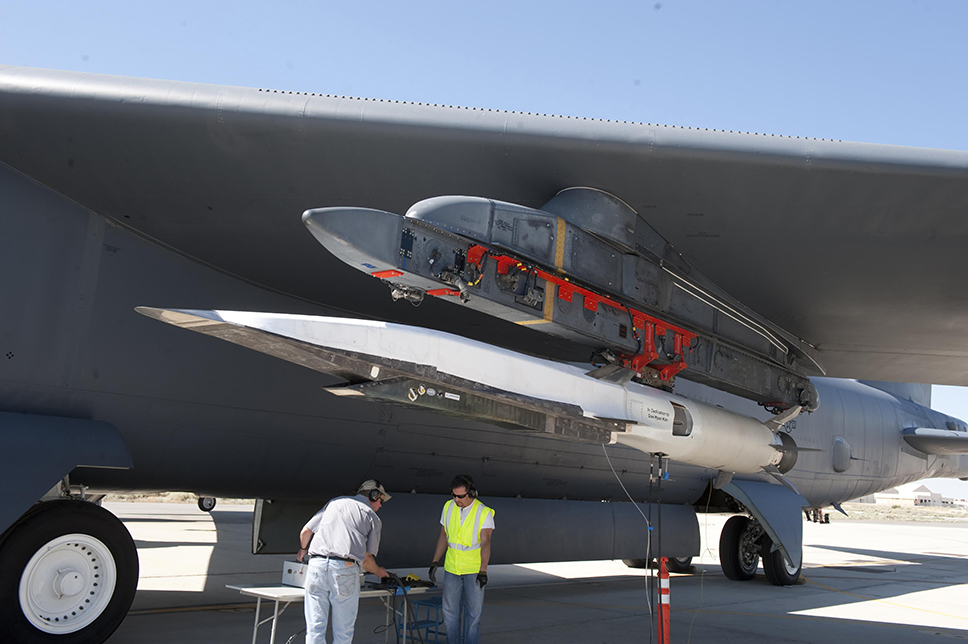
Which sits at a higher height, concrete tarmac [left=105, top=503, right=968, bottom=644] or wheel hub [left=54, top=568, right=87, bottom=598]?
wheel hub [left=54, top=568, right=87, bottom=598]

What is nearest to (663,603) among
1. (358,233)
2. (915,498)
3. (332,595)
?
(332,595)

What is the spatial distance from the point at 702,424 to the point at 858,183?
3210 mm

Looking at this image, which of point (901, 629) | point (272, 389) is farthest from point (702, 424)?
point (272, 389)

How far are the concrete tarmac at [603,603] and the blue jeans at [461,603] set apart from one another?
137 centimetres

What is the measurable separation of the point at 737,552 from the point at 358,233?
12.5 meters

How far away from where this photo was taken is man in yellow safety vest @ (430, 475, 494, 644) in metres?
7.07

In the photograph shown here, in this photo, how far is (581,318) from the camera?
7.39 metres

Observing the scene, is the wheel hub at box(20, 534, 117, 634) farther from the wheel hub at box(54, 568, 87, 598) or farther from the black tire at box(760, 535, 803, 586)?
the black tire at box(760, 535, 803, 586)

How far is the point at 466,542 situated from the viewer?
7.15 meters

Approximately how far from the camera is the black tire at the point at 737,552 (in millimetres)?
15273

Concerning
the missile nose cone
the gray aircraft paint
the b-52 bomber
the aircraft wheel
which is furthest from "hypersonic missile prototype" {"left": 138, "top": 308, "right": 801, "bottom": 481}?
the aircraft wheel

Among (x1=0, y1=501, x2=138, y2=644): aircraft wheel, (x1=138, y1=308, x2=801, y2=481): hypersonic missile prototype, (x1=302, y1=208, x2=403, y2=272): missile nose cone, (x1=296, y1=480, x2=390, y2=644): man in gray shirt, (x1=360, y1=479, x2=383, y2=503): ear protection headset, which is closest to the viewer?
(x1=302, y1=208, x2=403, y2=272): missile nose cone

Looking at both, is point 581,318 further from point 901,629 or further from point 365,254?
point 901,629

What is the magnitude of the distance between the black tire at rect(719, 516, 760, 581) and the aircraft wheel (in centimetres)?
1189
